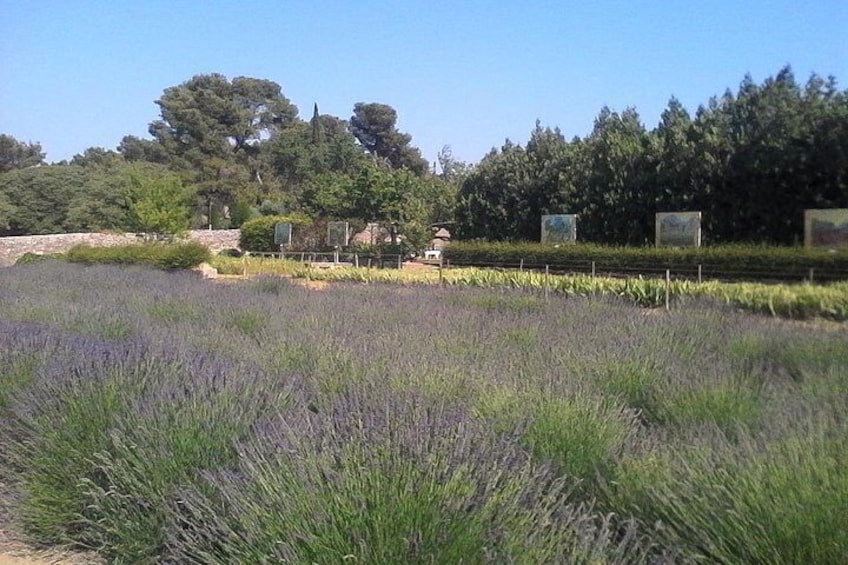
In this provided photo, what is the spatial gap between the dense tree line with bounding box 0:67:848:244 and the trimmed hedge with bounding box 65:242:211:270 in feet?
28.3

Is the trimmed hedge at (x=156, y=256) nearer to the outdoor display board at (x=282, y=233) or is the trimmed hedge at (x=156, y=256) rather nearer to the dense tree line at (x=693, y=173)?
the outdoor display board at (x=282, y=233)

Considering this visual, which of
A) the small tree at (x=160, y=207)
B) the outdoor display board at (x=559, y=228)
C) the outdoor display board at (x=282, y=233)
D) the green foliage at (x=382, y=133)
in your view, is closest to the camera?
the outdoor display board at (x=559, y=228)

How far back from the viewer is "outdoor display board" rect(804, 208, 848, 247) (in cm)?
1725

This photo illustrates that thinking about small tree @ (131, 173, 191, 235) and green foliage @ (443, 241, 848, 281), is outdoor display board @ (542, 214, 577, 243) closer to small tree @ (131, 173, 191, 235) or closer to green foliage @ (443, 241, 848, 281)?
green foliage @ (443, 241, 848, 281)

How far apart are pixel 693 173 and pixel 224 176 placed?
35693mm

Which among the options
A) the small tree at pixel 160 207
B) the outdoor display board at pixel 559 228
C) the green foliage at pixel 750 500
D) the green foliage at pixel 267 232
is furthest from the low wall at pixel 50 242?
the green foliage at pixel 750 500

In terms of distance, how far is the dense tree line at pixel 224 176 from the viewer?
116ft

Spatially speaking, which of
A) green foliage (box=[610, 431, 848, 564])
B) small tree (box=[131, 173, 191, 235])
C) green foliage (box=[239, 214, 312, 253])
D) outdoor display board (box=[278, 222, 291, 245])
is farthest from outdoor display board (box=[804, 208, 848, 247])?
small tree (box=[131, 173, 191, 235])

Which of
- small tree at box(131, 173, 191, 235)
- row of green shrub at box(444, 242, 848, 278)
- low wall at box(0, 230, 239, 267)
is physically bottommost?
row of green shrub at box(444, 242, 848, 278)

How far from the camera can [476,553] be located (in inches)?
81.7

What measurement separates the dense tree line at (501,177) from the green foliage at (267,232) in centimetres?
131

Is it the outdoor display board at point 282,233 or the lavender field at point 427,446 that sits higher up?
the outdoor display board at point 282,233

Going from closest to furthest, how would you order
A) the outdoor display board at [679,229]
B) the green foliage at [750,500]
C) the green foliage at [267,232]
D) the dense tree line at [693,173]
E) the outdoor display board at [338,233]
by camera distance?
the green foliage at [750,500] < the outdoor display board at [679,229] < the dense tree line at [693,173] < the outdoor display board at [338,233] < the green foliage at [267,232]

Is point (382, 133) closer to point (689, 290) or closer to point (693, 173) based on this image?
point (693, 173)
